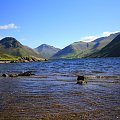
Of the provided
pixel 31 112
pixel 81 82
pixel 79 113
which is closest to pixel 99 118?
pixel 79 113

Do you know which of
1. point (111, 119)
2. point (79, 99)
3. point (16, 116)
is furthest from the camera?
point (79, 99)

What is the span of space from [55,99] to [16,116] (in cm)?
718

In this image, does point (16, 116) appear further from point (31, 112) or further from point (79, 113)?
point (79, 113)

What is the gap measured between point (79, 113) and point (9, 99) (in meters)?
8.65

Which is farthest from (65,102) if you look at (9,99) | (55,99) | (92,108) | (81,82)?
(81,82)

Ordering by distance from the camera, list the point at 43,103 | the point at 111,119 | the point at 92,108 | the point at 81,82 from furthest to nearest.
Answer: the point at 81,82 → the point at 43,103 → the point at 92,108 → the point at 111,119

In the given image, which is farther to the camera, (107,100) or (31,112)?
(107,100)

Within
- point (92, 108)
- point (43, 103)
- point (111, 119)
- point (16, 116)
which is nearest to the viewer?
point (111, 119)

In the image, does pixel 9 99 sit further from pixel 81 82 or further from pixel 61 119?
pixel 81 82

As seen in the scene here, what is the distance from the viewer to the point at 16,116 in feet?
58.1

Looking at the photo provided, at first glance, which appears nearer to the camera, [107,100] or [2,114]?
[2,114]

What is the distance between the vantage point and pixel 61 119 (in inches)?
665

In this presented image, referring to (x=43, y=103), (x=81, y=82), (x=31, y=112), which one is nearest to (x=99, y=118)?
(x=31, y=112)

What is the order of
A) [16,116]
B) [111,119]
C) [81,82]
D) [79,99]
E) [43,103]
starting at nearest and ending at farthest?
[111,119]
[16,116]
[43,103]
[79,99]
[81,82]
